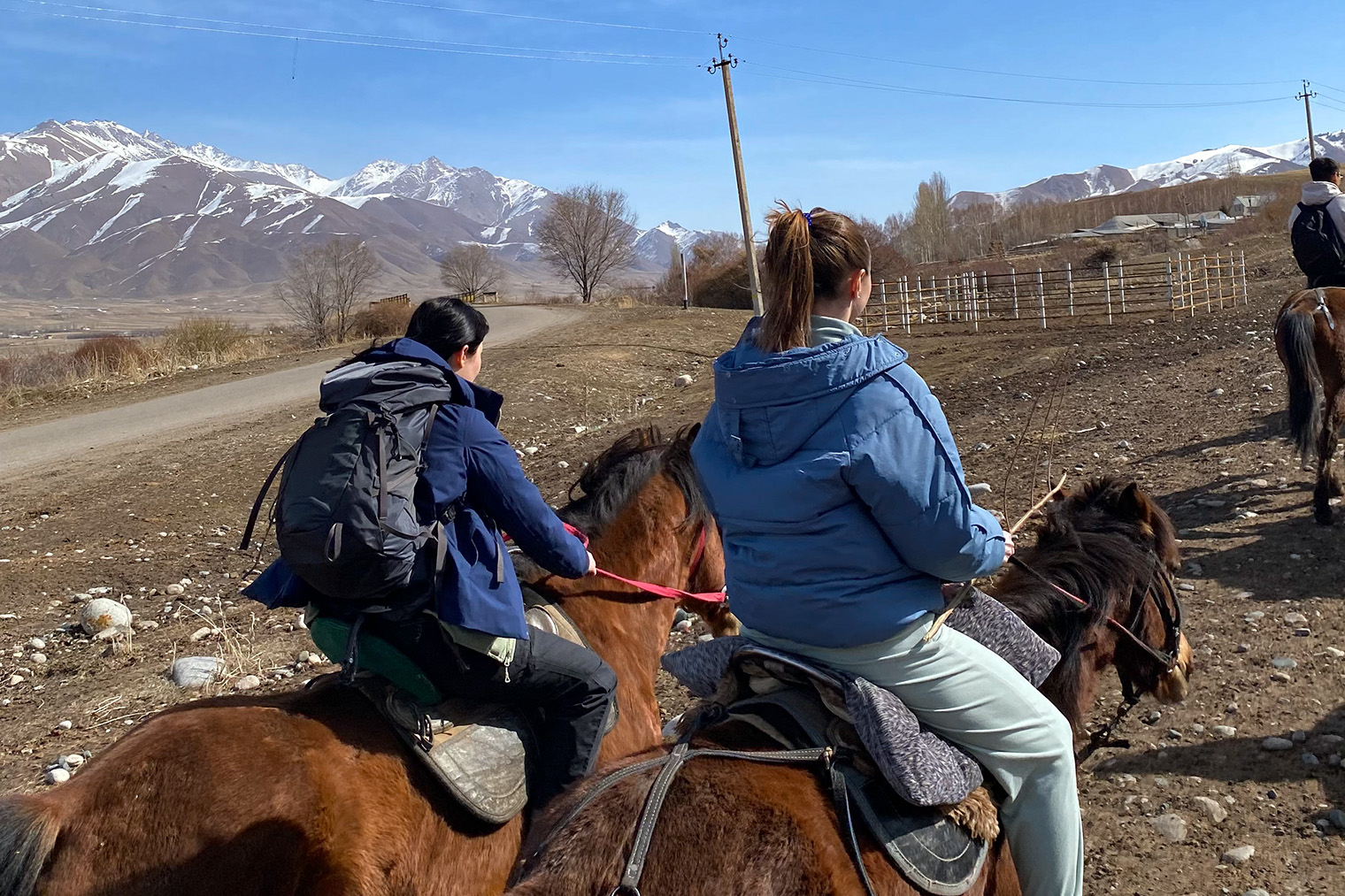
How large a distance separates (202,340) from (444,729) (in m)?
25.3

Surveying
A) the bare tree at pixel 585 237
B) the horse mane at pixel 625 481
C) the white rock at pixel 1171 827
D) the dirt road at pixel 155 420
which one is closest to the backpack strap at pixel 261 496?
the horse mane at pixel 625 481

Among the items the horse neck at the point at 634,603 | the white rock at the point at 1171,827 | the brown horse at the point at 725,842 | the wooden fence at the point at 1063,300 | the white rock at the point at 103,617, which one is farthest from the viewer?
the wooden fence at the point at 1063,300

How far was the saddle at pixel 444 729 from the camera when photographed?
10.0ft

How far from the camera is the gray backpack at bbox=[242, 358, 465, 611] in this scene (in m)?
2.79

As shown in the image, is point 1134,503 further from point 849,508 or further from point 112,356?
point 112,356

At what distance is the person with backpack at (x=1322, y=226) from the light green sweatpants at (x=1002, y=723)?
823 cm

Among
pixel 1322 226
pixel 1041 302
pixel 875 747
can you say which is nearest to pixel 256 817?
pixel 875 747

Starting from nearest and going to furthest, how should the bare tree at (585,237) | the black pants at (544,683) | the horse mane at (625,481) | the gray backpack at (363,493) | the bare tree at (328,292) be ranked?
the gray backpack at (363,493) → the black pants at (544,683) → the horse mane at (625,481) → the bare tree at (328,292) → the bare tree at (585,237)

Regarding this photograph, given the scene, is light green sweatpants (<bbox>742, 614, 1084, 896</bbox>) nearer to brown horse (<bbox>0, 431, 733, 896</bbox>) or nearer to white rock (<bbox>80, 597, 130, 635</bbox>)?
brown horse (<bbox>0, 431, 733, 896</bbox>)

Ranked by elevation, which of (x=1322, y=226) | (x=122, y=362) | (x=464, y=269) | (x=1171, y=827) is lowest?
(x=1171, y=827)

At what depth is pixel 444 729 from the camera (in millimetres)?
3164

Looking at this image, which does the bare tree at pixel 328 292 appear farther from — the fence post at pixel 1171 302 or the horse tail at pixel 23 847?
the horse tail at pixel 23 847

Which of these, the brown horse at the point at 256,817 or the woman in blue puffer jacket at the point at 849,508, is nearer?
the woman in blue puffer jacket at the point at 849,508

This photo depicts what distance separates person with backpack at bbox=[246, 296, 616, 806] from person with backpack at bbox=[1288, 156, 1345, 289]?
27.0 ft
